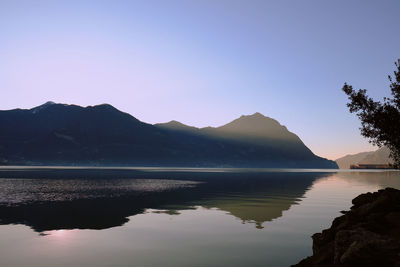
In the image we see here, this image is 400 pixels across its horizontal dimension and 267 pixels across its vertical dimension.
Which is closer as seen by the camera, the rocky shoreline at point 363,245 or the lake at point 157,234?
the rocky shoreline at point 363,245

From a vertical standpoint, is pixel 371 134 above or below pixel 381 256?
above

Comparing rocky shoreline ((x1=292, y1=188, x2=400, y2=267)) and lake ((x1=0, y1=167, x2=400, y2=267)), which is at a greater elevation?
rocky shoreline ((x1=292, y1=188, x2=400, y2=267))

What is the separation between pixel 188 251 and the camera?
20.6 m

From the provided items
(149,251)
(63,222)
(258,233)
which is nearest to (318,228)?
(258,233)

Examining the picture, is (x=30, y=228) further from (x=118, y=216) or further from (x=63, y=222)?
(x=118, y=216)

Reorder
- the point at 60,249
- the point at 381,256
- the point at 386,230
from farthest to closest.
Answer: the point at 60,249
the point at 386,230
the point at 381,256

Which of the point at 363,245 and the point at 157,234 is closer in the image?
the point at 363,245

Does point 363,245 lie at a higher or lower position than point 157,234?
higher

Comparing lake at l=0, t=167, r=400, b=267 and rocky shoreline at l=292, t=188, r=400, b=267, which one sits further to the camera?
lake at l=0, t=167, r=400, b=267

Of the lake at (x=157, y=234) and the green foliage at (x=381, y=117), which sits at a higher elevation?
the green foliage at (x=381, y=117)

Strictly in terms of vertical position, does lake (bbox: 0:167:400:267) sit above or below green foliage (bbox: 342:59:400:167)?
below

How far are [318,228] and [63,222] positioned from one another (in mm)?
22111

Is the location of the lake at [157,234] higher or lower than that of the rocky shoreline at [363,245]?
lower

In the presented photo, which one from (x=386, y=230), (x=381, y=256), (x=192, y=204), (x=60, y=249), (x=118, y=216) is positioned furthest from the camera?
(x=192, y=204)
